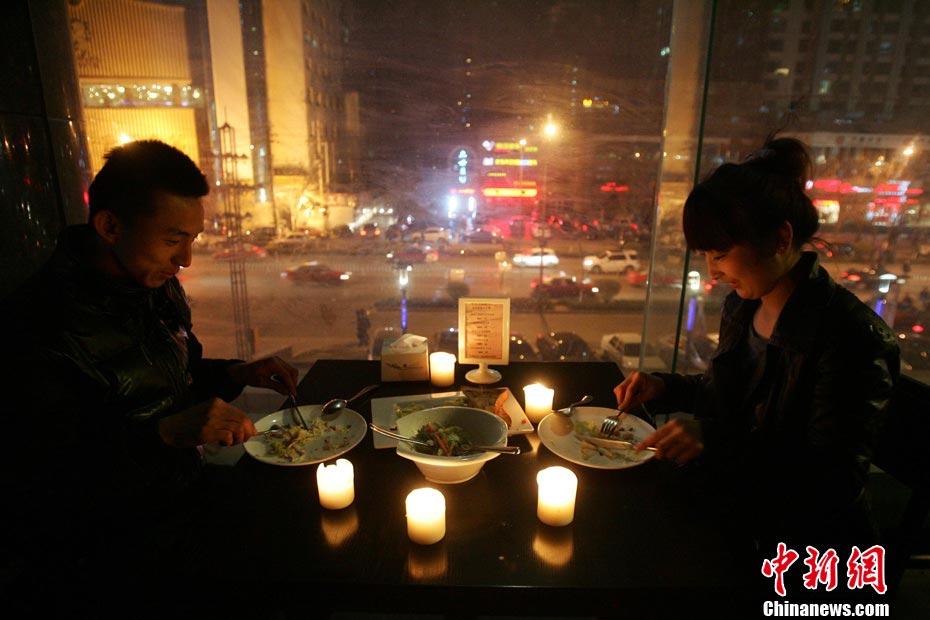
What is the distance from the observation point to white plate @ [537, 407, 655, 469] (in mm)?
1275

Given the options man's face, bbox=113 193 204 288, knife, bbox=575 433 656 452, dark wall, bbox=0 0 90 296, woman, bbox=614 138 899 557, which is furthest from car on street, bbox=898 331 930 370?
dark wall, bbox=0 0 90 296

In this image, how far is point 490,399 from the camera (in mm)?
1637

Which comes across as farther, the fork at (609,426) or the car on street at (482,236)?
the car on street at (482,236)

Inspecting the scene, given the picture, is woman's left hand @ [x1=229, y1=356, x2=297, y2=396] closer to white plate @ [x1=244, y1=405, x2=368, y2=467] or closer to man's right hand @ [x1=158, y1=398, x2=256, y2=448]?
white plate @ [x1=244, y1=405, x2=368, y2=467]

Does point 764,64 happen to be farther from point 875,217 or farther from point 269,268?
point 269,268

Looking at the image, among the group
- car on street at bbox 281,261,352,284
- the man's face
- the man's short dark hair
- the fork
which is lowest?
the fork

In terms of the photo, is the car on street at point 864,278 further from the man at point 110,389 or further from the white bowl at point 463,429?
the man at point 110,389

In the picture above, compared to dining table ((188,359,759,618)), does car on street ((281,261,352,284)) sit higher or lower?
higher

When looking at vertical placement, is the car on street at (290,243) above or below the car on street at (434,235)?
below

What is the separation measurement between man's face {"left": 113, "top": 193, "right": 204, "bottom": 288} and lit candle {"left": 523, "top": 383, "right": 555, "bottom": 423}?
1090 mm

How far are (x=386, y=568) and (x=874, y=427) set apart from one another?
113 centimetres

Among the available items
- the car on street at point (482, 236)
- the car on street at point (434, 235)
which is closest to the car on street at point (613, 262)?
the car on street at point (482, 236)

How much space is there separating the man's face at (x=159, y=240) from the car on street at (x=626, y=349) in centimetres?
217

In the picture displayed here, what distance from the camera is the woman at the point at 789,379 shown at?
1.14 metres
